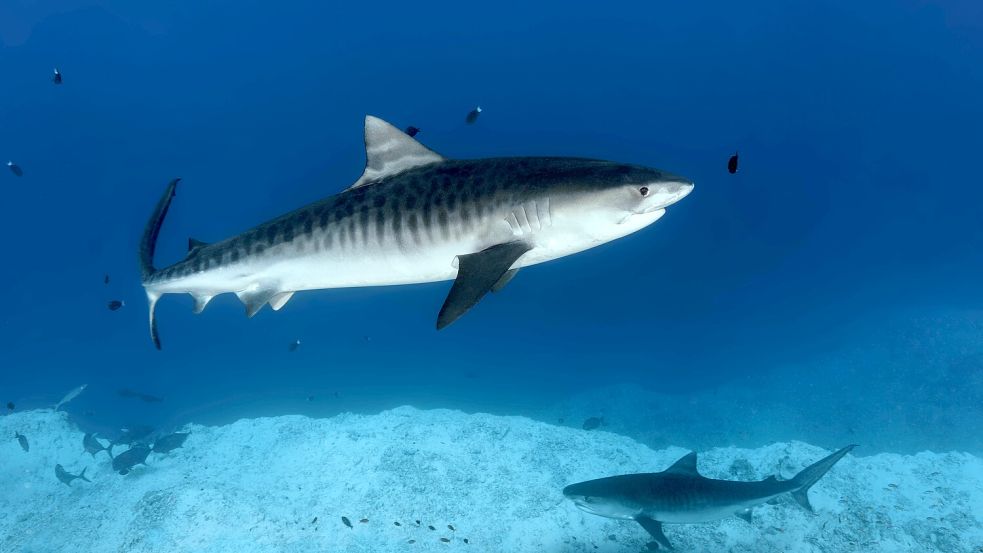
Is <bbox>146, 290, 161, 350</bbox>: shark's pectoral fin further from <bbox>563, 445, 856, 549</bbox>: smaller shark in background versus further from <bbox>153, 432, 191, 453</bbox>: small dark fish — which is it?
<bbox>153, 432, 191, 453</bbox>: small dark fish

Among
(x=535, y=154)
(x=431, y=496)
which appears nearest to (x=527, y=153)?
(x=535, y=154)

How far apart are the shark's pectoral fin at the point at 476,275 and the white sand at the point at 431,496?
10.2 metres

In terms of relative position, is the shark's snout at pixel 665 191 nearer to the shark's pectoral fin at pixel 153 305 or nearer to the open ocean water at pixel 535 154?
the shark's pectoral fin at pixel 153 305

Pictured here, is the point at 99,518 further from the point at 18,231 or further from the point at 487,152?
the point at 18,231

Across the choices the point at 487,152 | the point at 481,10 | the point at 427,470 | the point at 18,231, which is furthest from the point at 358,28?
the point at 18,231

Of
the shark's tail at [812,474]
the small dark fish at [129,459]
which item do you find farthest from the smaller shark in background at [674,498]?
the small dark fish at [129,459]

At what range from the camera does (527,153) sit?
36781mm

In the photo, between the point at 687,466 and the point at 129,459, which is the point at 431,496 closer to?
the point at 687,466

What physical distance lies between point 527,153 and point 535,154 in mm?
6684

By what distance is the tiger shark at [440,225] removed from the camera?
2980 millimetres

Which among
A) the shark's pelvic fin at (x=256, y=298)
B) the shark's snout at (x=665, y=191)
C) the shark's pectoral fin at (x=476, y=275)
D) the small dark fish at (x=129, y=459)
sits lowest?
the small dark fish at (x=129, y=459)

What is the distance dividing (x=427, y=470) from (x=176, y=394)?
27606mm

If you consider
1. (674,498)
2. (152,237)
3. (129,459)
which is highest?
(152,237)

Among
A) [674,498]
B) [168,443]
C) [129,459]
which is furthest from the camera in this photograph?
[168,443]
